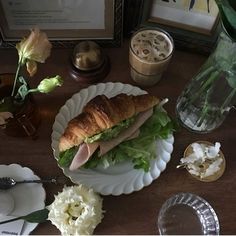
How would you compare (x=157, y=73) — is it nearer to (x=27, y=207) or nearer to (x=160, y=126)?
(x=160, y=126)

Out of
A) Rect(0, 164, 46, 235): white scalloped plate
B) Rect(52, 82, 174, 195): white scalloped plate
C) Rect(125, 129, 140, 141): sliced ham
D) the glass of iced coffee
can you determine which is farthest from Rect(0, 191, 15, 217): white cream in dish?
the glass of iced coffee

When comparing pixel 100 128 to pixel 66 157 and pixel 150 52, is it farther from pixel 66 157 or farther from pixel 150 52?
pixel 150 52

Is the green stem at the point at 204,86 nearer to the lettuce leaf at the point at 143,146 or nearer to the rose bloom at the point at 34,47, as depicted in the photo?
the lettuce leaf at the point at 143,146

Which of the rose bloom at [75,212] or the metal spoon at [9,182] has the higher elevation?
the rose bloom at [75,212]

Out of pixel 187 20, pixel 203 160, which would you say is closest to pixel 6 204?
pixel 203 160

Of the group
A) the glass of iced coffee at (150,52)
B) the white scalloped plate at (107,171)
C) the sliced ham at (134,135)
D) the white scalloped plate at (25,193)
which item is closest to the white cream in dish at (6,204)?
the white scalloped plate at (25,193)

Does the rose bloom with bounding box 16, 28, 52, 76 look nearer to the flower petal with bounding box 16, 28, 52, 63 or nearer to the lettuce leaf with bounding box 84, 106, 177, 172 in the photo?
the flower petal with bounding box 16, 28, 52, 63

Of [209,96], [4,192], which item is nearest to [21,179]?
[4,192]
